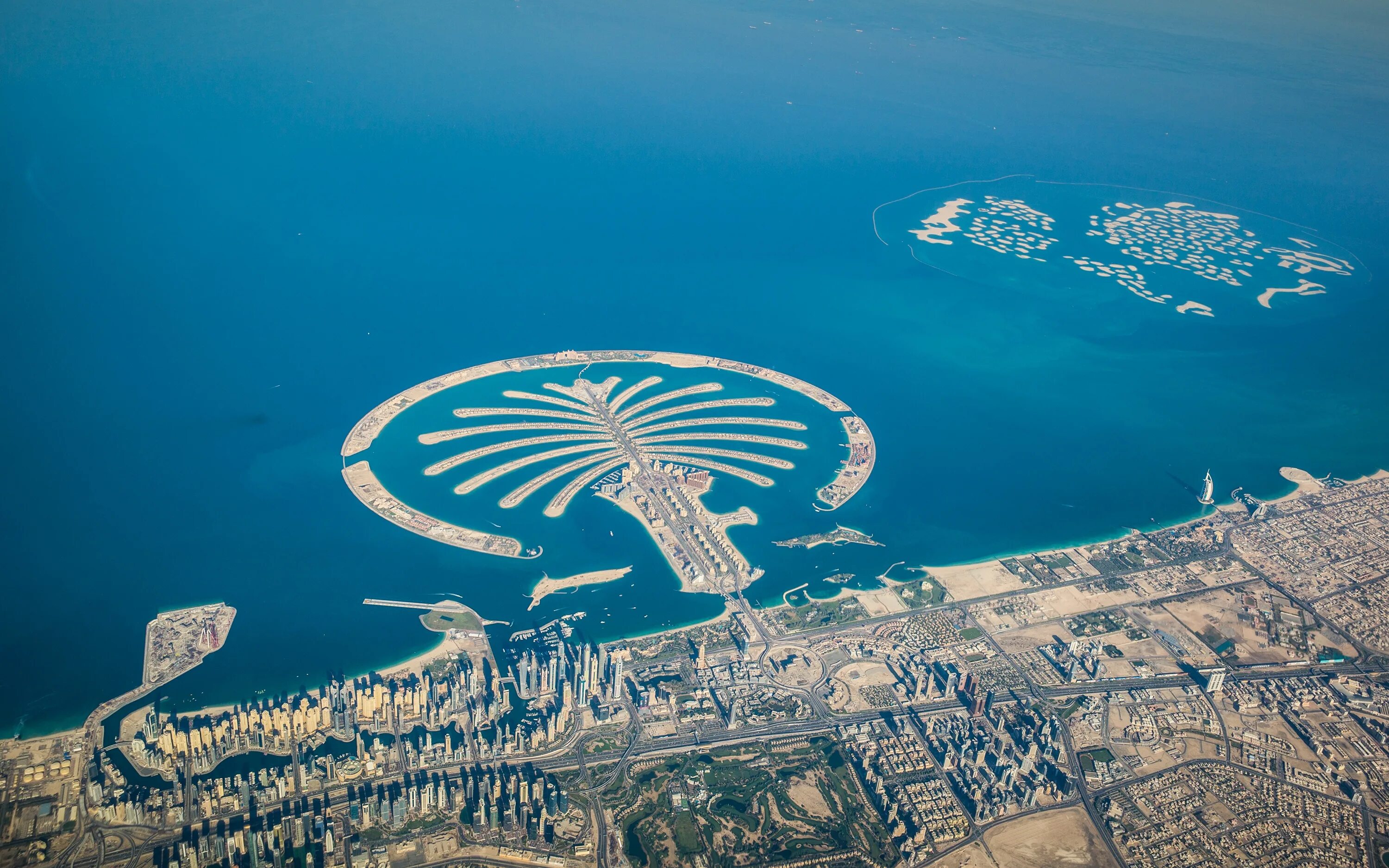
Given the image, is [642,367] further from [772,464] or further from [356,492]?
[356,492]

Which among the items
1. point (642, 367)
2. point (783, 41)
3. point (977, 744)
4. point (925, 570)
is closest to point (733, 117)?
point (783, 41)

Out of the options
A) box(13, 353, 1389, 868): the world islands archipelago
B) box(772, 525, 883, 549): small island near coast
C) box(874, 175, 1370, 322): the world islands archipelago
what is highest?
box(874, 175, 1370, 322): the world islands archipelago

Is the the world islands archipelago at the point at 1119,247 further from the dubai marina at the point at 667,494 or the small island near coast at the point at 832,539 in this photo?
the small island near coast at the point at 832,539

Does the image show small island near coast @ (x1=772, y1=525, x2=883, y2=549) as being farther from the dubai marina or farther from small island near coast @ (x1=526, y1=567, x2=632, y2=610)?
small island near coast @ (x1=526, y1=567, x2=632, y2=610)

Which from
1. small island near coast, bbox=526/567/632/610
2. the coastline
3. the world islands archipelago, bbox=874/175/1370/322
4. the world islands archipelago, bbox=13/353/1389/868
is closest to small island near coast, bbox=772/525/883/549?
the world islands archipelago, bbox=13/353/1389/868

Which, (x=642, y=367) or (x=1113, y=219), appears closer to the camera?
(x=642, y=367)

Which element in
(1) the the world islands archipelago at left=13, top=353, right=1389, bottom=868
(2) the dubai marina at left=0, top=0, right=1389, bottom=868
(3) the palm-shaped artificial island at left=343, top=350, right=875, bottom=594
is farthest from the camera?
(3) the palm-shaped artificial island at left=343, top=350, right=875, bottom=594
